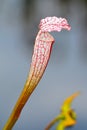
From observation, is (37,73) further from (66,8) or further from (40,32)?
(66,8)

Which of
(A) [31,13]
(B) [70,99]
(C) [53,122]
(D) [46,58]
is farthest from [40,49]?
(A) [31,13]

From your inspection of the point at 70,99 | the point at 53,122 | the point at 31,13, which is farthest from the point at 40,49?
the point at 31,13

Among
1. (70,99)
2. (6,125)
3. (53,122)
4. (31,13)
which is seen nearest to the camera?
(6,125)

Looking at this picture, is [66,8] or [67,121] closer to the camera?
[67,121]

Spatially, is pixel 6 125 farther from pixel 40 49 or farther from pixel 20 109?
pixel 40 49

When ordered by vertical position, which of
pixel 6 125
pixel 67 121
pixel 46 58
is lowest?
pixel 67 121

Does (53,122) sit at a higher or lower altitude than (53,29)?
lower

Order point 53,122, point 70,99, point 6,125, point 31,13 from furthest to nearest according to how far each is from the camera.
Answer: point 31,13, point 70,99, point 53,122, point 6,125
